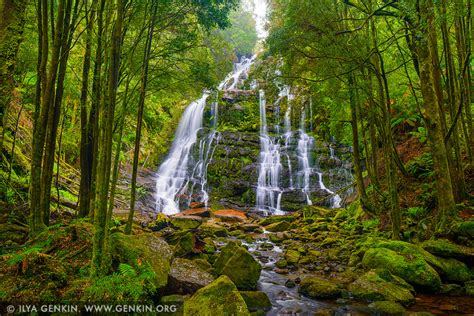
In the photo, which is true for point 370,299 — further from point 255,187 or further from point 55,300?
point 255,187

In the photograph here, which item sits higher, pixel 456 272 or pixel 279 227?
pixel 456 272

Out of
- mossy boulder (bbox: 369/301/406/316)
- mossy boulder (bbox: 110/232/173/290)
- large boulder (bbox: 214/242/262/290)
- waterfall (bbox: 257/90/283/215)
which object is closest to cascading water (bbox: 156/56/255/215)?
waterfall (bbox: 257/90/283/215)

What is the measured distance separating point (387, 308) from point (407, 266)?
126 centimetres

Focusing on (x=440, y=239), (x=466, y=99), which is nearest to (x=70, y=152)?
(x=440, y=239)

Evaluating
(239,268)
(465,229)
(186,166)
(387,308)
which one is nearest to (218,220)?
(186,166)

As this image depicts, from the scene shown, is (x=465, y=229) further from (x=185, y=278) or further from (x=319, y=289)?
(x=185, y=278)

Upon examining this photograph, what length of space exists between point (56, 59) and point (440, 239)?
798 cm

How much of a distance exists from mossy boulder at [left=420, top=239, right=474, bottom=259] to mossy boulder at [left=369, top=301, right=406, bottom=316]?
1975 millimetres

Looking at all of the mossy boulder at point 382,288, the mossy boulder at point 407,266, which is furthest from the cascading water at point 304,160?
the mossy boulder at point 382,288

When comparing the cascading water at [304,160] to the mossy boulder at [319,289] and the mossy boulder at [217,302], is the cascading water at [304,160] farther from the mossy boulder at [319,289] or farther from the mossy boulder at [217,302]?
the mossy boulder at [217,302]

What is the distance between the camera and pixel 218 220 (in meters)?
14.3

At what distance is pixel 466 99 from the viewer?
834 cm

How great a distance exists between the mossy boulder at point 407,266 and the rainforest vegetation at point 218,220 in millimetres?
29

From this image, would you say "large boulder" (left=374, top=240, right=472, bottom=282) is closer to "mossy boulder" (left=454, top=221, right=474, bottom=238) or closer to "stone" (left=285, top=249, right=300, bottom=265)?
"mossy boulder" (left=454, top=221, right=474, bottom=238)
